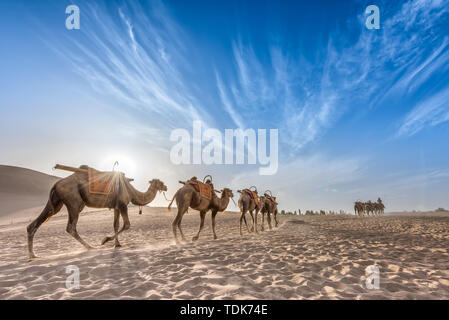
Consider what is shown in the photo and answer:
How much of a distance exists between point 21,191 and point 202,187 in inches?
2598

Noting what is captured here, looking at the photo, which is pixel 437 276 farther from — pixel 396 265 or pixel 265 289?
pixel 265 289

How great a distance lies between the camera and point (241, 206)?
13109mm

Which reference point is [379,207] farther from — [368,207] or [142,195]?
[142,195]

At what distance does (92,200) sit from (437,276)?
900cm

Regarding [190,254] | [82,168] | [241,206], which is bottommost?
[190,254]

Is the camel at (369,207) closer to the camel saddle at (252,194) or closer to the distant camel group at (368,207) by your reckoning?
the distant camel group at (368,207)

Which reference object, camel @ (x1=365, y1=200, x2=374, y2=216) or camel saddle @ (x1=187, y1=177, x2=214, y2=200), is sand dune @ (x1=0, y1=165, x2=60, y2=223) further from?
camel @ (x1=365, y1=200, x2=374, y2=216)

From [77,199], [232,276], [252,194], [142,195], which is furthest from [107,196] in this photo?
[252,194]

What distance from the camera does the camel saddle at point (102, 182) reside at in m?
7.31

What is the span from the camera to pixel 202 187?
988cm

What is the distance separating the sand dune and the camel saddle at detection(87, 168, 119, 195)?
34.9 meters
